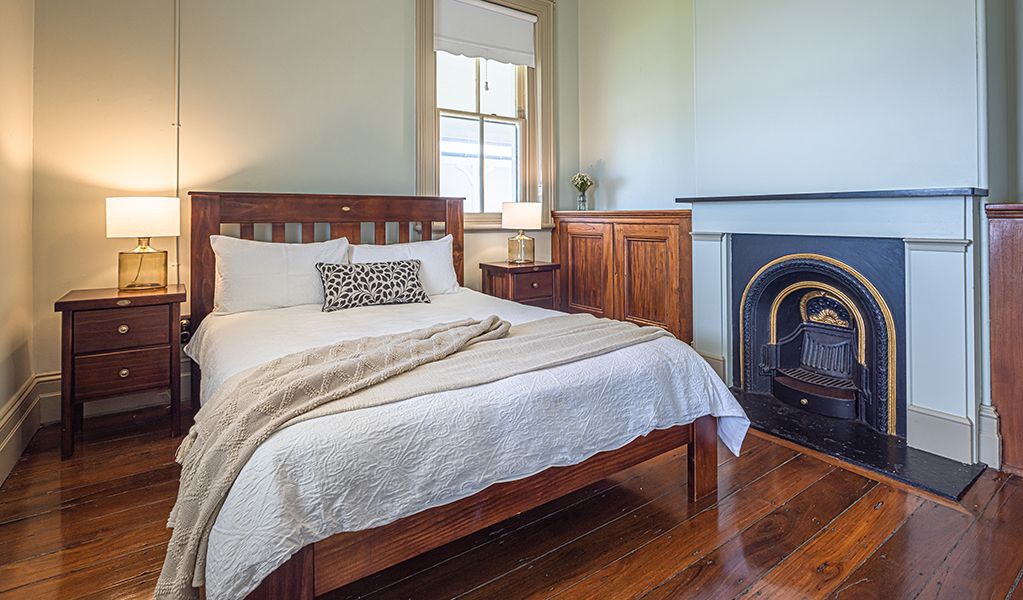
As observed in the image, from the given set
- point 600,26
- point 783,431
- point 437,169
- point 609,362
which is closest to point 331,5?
point 437,169

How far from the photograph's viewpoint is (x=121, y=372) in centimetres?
243

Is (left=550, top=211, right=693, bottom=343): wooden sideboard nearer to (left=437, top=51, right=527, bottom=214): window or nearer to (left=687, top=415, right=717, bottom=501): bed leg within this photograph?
(left=437, top=51, right=527, bottom=214): window

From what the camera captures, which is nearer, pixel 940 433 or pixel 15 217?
pixel 940 433

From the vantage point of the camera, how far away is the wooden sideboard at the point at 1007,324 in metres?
2.07

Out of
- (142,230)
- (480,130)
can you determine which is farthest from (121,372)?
(480,130)

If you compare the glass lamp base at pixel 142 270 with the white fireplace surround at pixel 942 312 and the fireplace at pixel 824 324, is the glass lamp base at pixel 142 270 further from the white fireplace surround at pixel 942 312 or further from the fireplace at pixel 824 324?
the white fireplace surround at pixel 942 312

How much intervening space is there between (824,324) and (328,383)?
8.55 ft

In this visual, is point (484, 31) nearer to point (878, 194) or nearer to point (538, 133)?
point (538, 133)

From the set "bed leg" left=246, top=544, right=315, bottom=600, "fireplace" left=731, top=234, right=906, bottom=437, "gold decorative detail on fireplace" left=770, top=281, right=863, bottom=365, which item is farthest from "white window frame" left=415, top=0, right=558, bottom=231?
"bed leg" left=246, top=544, right=315, bottom=600

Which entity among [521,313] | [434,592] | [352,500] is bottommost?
[434,592]

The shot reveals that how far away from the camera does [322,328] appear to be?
219 cm

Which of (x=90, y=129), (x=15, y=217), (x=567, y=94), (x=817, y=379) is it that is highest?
(x=567, y=94)

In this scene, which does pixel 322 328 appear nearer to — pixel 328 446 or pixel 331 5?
pixel 328 446

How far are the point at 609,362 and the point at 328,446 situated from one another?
3.02 ft
